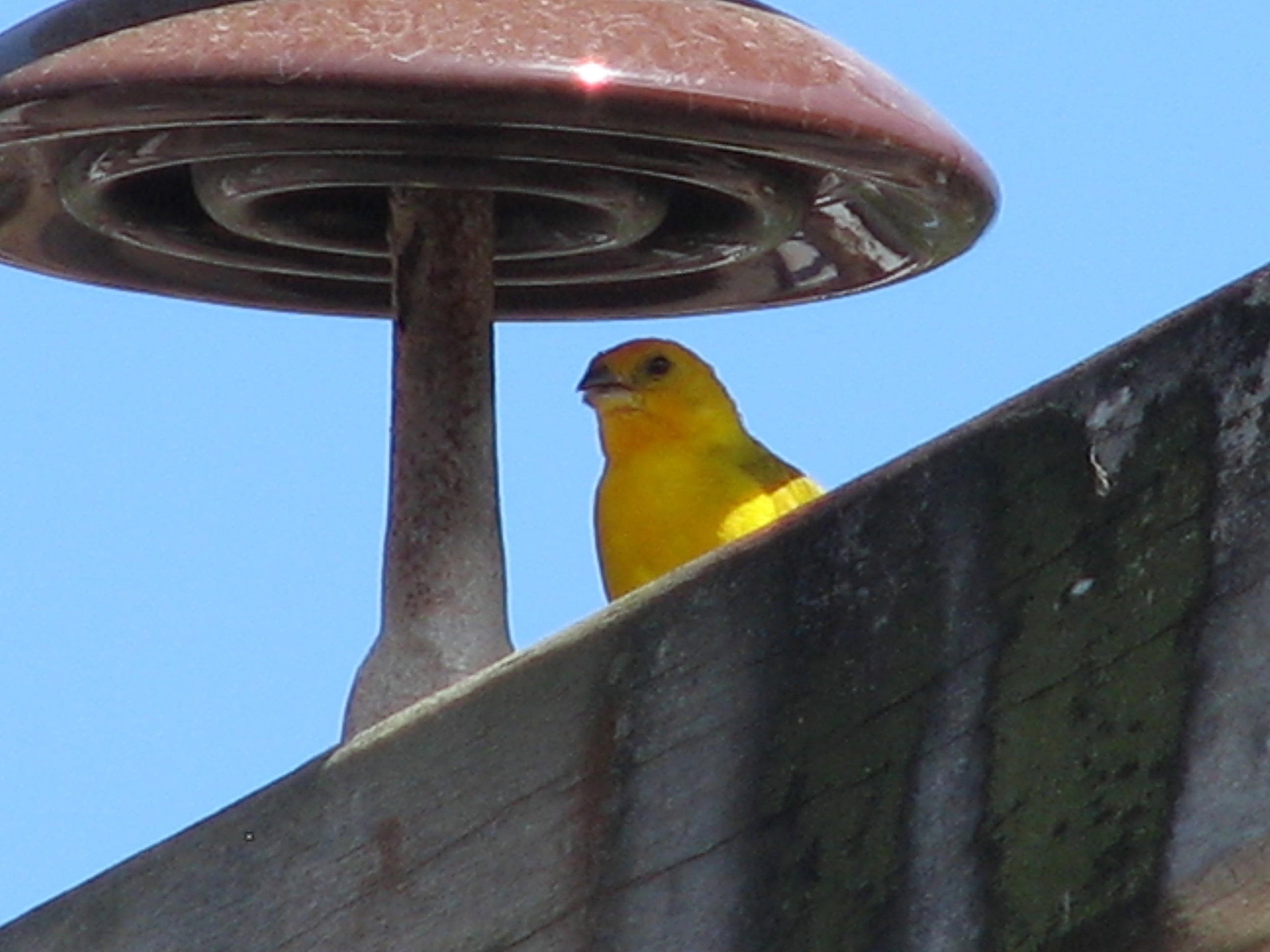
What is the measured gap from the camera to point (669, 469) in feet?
19.2

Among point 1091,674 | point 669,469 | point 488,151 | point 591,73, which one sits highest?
point 669,469

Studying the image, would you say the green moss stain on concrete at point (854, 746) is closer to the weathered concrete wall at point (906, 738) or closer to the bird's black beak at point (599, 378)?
the weathered concrete wall at point (906, 738)

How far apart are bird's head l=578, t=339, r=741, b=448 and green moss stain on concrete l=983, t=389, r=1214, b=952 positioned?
4.09 m

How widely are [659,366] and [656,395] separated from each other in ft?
0.47

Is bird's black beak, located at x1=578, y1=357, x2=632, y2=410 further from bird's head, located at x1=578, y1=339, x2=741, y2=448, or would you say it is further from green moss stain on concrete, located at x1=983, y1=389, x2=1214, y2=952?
green moss stain on concrete, located at x1=983, y1=389, x2=1214, y2=952

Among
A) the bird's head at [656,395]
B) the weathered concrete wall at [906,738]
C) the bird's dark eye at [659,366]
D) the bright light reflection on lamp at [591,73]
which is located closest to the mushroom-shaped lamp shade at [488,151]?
the bright light reflection on lamp at [591,73]

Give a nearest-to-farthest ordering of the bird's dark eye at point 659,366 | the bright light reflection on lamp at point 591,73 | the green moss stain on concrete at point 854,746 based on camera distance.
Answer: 1. the green moss stain on concrete at point 854,746
2. the bright light reflection on lamp at point 591,73
3. the bird's dark eye at point 659,366

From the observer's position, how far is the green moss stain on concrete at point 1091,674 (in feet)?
5.96

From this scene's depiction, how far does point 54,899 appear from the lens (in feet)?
8.41

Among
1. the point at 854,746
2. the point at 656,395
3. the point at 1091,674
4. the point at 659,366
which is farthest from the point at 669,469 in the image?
the point at 1091,674

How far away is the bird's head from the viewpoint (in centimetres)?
606

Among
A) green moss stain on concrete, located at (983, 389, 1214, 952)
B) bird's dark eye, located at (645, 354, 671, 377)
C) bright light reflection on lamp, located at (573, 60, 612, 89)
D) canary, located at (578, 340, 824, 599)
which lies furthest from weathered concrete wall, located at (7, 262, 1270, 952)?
bird's dark eye, located at (645, 354, 671, 377)

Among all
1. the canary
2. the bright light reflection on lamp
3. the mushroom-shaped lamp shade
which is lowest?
the bright light reflection on lamp

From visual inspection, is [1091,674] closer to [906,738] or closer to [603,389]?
[906,738]
